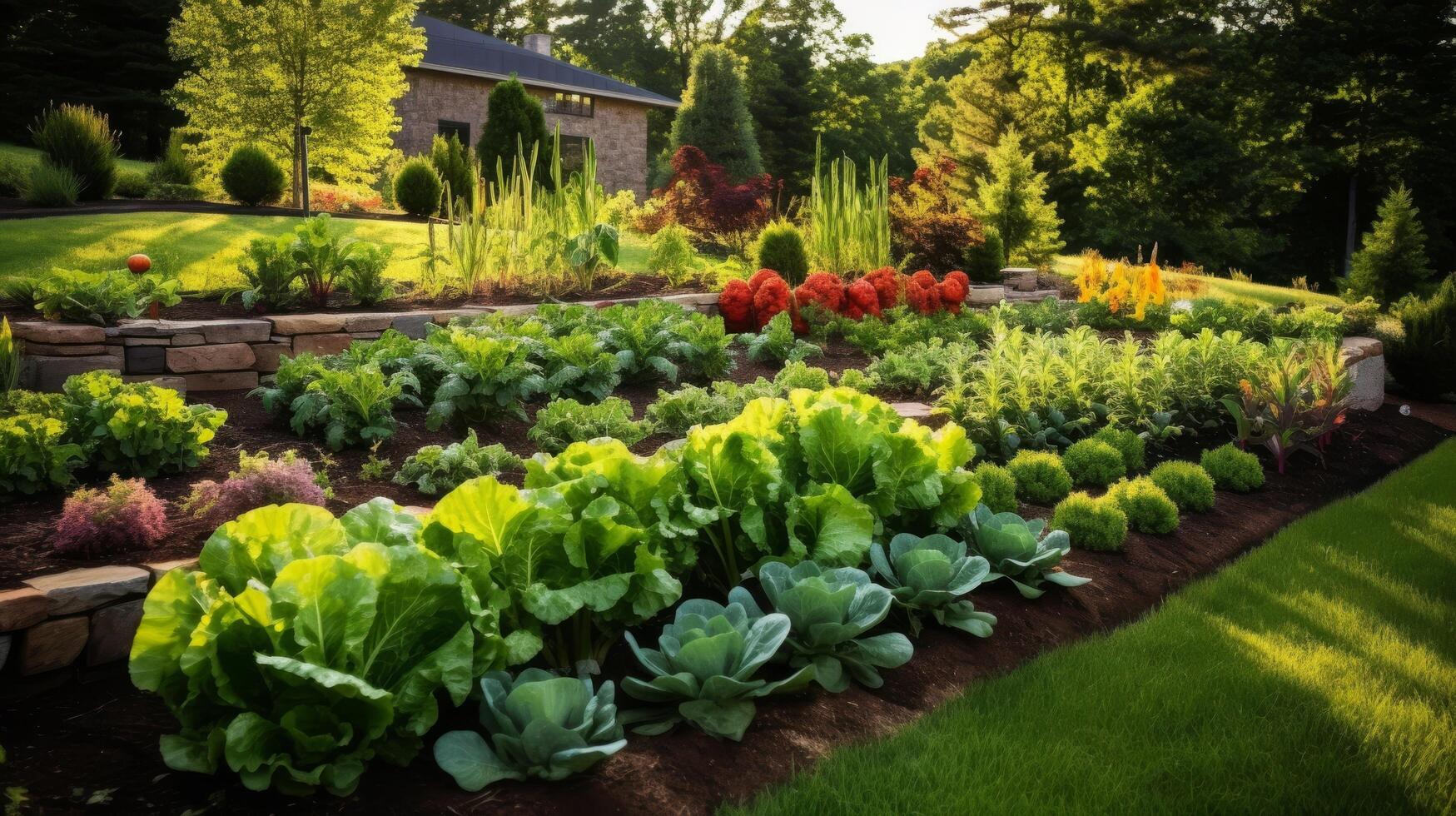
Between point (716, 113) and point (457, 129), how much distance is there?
21.9 feet

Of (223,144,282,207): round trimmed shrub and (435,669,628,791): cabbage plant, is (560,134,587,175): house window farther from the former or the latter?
(435,669,628,791): cabbage plant

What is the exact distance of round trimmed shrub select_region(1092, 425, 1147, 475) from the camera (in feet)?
17.1

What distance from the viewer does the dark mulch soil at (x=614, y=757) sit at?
2.02 m

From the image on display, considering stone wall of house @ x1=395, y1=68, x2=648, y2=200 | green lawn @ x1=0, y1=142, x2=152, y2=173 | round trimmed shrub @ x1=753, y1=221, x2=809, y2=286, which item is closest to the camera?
round trimmed shrub @ x1=753, y1=221, x2=809, y2=286

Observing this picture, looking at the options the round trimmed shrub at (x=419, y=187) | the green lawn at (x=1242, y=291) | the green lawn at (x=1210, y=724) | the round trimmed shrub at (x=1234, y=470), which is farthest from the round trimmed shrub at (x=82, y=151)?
the green lawn at (x=1242, y=291)

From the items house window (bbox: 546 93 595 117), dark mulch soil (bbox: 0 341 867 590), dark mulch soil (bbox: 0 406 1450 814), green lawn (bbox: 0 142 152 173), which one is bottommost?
dark mulch soil (bbox: 0 406 1450 814)

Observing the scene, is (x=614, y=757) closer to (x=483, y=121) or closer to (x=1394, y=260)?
(x=1394, y=260)

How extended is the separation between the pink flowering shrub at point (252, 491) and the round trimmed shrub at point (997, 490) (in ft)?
8.90

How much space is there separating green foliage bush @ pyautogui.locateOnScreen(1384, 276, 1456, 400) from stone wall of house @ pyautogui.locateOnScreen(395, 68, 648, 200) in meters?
17.2

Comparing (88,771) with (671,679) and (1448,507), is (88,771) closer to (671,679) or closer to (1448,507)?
(671,679)

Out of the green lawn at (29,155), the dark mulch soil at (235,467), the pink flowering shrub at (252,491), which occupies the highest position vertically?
the green lawn at (29,155)

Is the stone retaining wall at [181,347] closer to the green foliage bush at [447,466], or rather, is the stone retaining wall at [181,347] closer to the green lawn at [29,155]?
the green foliage bush at [447,466]

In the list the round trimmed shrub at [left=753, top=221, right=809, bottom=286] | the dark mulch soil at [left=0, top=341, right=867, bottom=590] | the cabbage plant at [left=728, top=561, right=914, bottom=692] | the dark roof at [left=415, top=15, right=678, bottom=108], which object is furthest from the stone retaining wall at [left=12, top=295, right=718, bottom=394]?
the dark roof at [left=415, top=15, right=678, bottom=108]

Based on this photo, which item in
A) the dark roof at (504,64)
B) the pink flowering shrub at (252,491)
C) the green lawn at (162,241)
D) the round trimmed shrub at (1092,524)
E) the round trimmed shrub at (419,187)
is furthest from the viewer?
the dark roof at (504,64)
